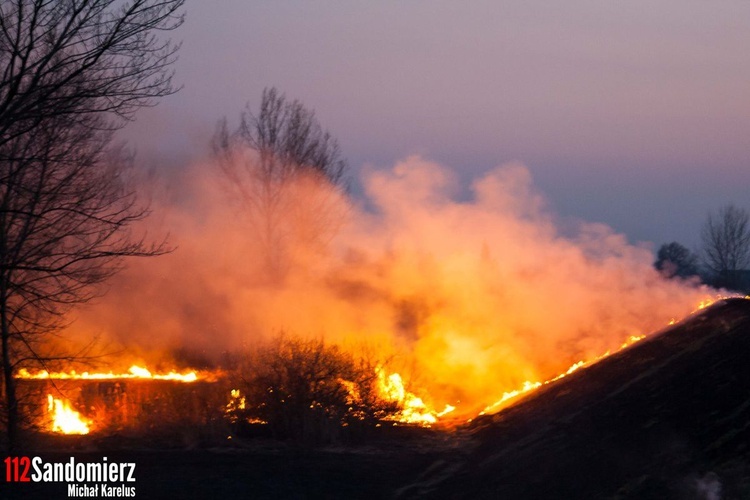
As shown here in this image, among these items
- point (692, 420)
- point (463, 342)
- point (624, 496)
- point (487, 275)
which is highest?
point (487, 275)

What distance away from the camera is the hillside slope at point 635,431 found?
724 cm

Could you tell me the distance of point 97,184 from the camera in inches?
480

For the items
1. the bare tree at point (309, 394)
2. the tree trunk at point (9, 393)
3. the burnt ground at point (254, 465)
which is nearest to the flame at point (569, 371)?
the burnt ground at point (254, 465)

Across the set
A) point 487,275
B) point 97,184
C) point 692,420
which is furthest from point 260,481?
point 487,275

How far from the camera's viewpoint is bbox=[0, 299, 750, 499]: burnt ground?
7.46 meters

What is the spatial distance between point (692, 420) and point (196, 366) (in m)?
15.1

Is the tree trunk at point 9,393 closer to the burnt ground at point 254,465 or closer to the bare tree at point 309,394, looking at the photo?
the burnt ground at point 254,465

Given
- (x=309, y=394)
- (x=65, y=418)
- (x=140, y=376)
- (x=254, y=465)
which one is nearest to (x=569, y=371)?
(x=309, y=394)

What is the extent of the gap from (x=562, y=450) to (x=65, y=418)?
819 centimetres

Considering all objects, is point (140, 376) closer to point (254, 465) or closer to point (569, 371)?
point (254, 465)

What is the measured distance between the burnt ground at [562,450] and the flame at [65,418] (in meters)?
1.06

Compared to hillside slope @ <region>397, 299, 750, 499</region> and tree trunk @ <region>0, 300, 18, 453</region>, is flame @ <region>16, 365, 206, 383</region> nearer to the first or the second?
tree trunk @ <region>0, 300, 18, 453</region>

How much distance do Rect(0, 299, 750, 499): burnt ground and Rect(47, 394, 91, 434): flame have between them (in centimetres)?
106

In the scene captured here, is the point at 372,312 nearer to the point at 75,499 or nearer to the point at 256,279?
the point at 256,279
